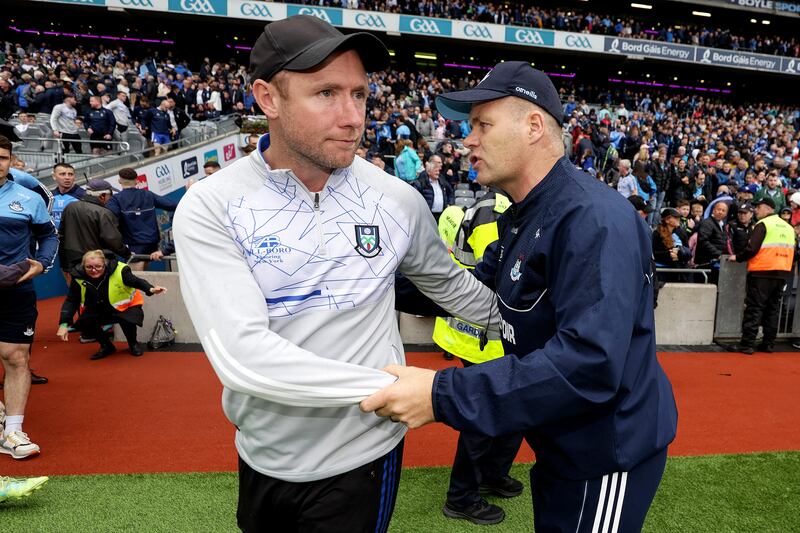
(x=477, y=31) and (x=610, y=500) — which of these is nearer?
(x=610, y=500)

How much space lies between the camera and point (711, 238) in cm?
880

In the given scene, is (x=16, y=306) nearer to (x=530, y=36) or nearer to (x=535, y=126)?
(x=535, y=126)

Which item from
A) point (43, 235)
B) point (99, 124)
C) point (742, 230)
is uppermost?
point (99, 124)

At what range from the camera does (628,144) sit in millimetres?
18031

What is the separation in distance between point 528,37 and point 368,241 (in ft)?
111

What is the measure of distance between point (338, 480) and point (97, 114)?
46.8ft

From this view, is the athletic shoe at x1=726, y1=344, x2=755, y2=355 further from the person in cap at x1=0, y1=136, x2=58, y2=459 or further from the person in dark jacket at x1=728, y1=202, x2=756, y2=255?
the person in cap at x1=0, y1=136, x2=58, y2=459

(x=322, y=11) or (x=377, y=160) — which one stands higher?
(x=322, y=11)

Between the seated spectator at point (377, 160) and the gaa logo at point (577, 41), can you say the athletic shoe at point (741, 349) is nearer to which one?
the seated spectator at point (377, 160)

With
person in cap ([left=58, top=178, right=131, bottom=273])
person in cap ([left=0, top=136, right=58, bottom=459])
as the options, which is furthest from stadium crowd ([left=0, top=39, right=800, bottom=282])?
person in cap ([left=0, top=136, right=58, bottom=459])

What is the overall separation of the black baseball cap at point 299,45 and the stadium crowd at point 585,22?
99.6ft

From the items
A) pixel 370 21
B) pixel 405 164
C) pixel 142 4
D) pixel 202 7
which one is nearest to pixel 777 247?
pixel 405 164

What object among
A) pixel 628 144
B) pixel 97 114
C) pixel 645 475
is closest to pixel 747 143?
pixel 628 144

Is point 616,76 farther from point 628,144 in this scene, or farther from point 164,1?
point 164,1
